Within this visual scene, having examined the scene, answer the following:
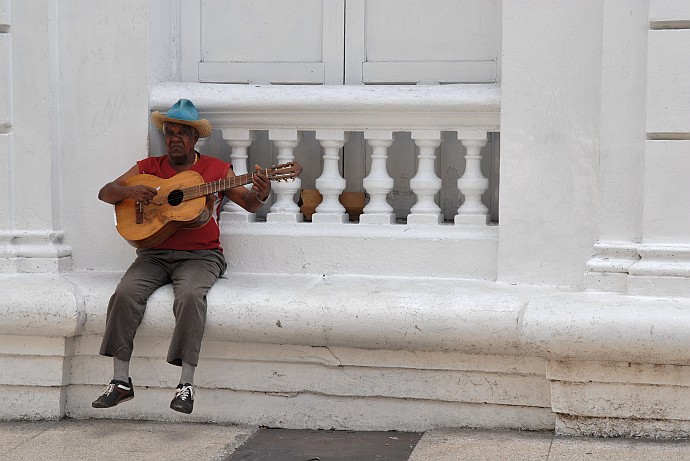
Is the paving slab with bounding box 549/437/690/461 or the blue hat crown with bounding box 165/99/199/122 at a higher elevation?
the blue hat crown with bounding box 165/99/199/122

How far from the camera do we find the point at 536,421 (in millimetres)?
4930

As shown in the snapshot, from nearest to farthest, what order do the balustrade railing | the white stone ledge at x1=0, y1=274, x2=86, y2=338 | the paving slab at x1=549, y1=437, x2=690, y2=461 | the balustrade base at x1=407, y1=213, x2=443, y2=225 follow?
1. the paving slab at x1=549, y1=437, x2=690, y2=461
2. the white stone ledge at x1=0, y1=274, x2=86, y2=338
3. the balustrade railing
4. the balustrade base at x1=407, y1=213, x2=443, y2=225

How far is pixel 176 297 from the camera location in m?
5.04

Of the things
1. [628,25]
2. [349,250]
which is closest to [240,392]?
[349,250]

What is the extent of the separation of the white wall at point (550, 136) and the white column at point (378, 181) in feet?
1.92

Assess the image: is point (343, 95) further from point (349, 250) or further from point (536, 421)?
point (536, 421)

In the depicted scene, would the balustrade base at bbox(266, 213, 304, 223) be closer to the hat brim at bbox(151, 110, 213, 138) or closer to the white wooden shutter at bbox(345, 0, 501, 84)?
the hat brim at bbox(151, 110, 213, 138)

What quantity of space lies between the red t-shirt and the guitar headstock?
319 mm

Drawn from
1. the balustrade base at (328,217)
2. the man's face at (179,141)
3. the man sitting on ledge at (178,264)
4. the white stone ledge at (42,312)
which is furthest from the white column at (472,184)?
the white stone ledge at (42,312)


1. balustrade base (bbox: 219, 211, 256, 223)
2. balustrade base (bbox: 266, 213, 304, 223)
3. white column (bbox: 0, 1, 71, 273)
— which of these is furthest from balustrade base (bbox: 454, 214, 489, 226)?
white column (bbox: 0, 1, 71, 273)

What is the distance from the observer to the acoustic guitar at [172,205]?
16.7 feet

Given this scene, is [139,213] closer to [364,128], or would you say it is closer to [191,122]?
[191,122]

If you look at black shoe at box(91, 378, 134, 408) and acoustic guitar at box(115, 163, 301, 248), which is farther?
acoustic guitar at box(115, 163, 301, 248)

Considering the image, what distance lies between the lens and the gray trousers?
4934 mm
